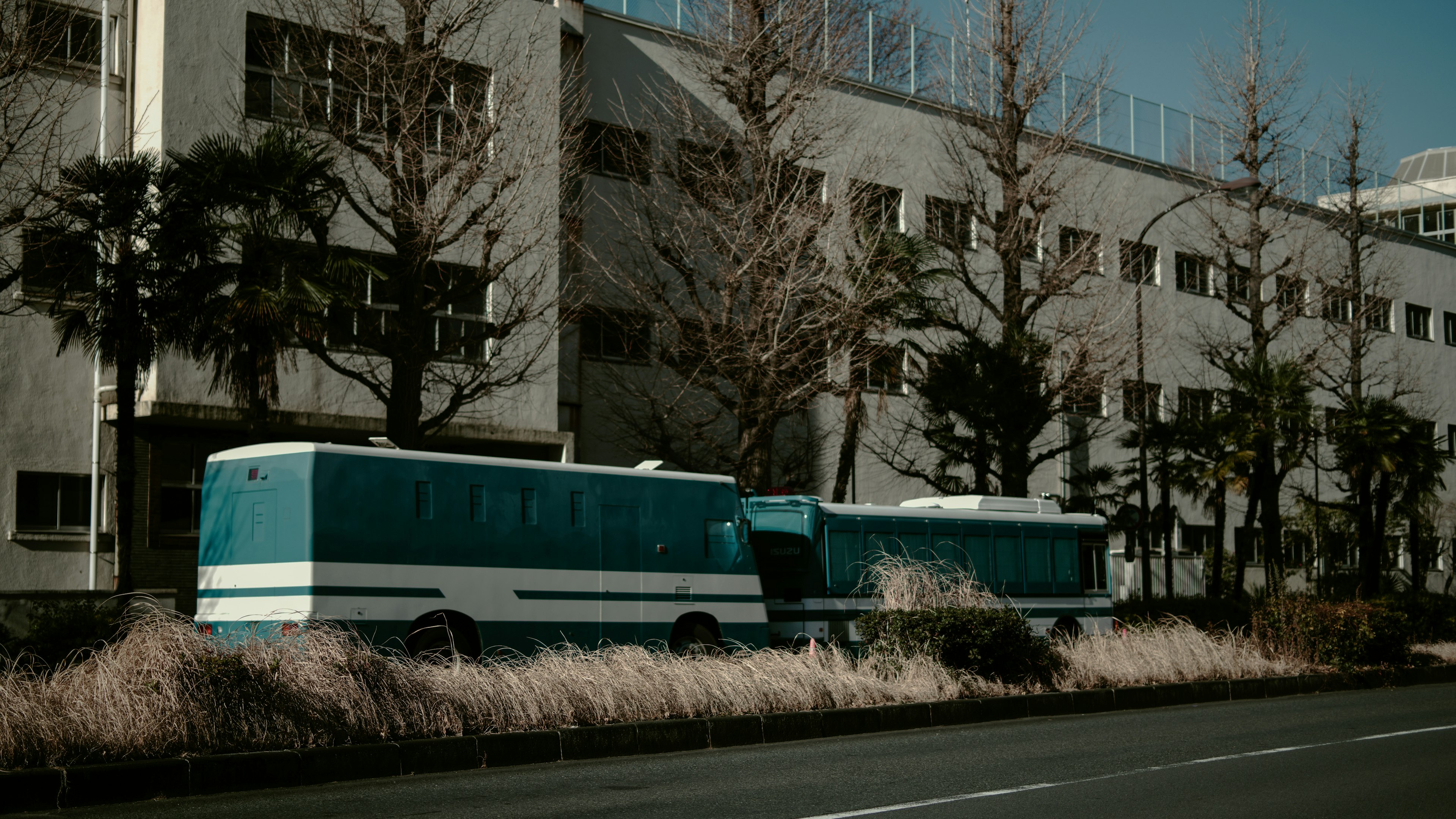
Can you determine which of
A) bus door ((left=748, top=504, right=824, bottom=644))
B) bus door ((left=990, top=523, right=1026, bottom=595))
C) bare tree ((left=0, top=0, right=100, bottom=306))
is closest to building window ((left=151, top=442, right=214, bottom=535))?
bare tree ((left=0, top=0, right=100, bottom=306))

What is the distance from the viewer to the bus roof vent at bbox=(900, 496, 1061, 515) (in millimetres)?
21469

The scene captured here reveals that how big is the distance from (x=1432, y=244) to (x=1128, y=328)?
1197 inches

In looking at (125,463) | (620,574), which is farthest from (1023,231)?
(125,463)

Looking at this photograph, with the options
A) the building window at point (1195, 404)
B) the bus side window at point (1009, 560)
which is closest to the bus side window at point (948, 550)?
the bus side window at point (1009, 560)

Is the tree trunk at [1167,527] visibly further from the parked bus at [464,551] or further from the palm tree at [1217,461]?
the parked bus at [464,551]

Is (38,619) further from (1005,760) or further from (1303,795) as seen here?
(1303,795)

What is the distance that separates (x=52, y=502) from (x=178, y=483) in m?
1.89

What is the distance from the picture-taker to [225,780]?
30.2 feet

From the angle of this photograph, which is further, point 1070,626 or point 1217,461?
point 1217,461

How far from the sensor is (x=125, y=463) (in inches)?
637

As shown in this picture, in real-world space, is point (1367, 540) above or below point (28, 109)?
below

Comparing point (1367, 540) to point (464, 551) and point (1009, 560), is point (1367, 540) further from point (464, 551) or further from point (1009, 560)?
point (464, 551)

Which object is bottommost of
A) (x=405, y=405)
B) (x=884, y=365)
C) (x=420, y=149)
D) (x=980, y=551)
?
(x=980, y=551)

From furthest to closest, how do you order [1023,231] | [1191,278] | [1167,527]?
[1191,278], [1167,527], [1023,231]
